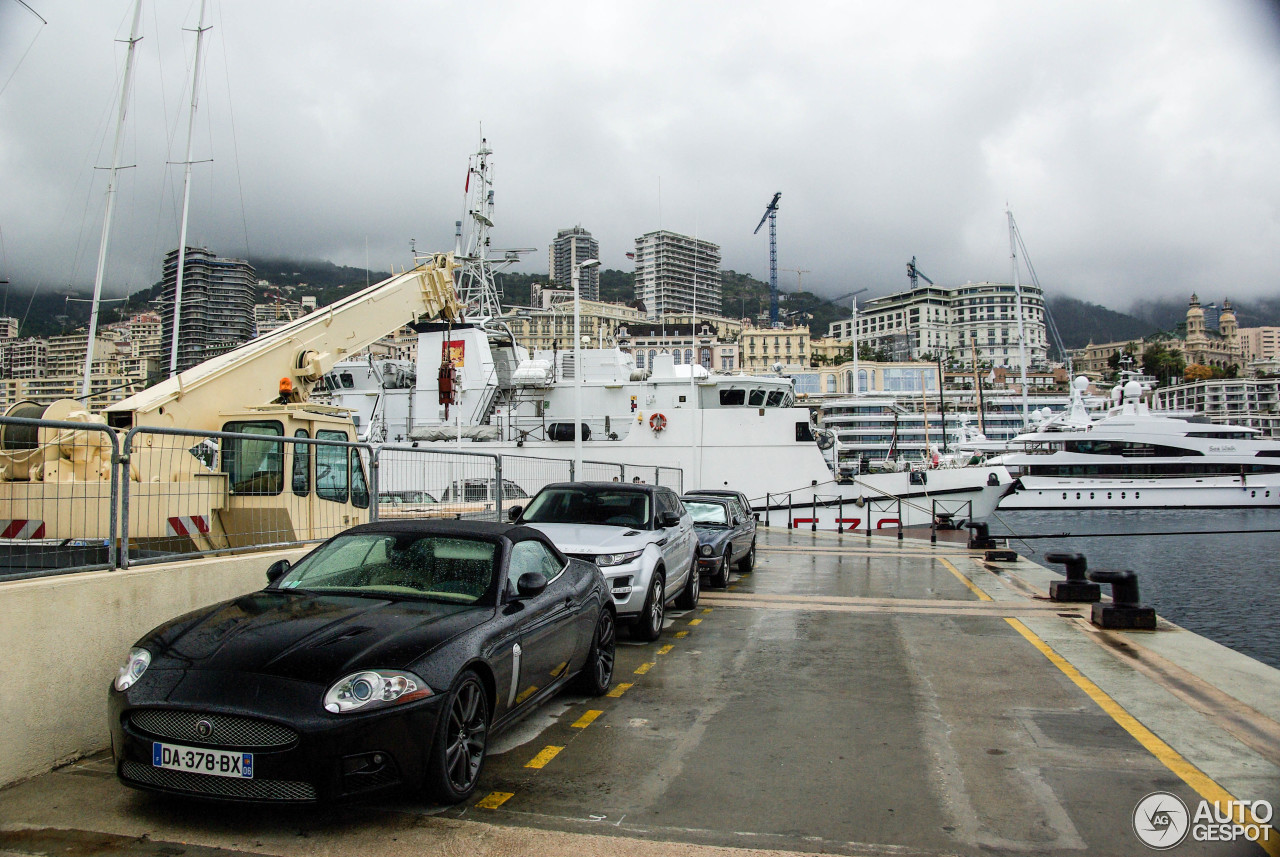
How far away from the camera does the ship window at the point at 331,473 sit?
29.2 ft

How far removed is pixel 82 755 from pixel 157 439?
490 cm

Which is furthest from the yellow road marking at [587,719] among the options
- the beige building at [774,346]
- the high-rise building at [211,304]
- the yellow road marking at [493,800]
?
the beige building at [774,346]

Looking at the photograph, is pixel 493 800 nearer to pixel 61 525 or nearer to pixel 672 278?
pixel 61 525

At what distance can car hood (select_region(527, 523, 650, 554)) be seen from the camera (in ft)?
25.8

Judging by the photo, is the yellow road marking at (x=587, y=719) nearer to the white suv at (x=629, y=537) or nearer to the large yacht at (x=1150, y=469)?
the white suv at (x=629, y=537)

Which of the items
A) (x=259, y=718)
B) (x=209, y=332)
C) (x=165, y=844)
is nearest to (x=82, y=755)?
(x=165, y=844)

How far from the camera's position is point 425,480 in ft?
30.2

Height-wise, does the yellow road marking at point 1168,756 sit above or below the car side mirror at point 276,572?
below

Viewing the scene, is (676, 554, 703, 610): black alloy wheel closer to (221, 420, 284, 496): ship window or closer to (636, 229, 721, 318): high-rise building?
(221, 420, 284, 496): ship window

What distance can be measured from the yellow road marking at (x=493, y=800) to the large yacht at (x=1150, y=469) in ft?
159

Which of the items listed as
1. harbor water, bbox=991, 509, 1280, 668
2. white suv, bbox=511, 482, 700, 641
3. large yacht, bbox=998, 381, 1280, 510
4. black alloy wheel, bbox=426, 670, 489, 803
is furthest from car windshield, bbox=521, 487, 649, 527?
large yacht, bbox=998, 381, 1280, 510

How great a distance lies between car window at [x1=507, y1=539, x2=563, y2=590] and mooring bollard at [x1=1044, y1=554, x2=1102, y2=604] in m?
7.59

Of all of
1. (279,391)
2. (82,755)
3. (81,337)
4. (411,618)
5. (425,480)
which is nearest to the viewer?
(411,618)

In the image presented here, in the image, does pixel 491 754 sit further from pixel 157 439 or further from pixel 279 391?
pixel 279 391
